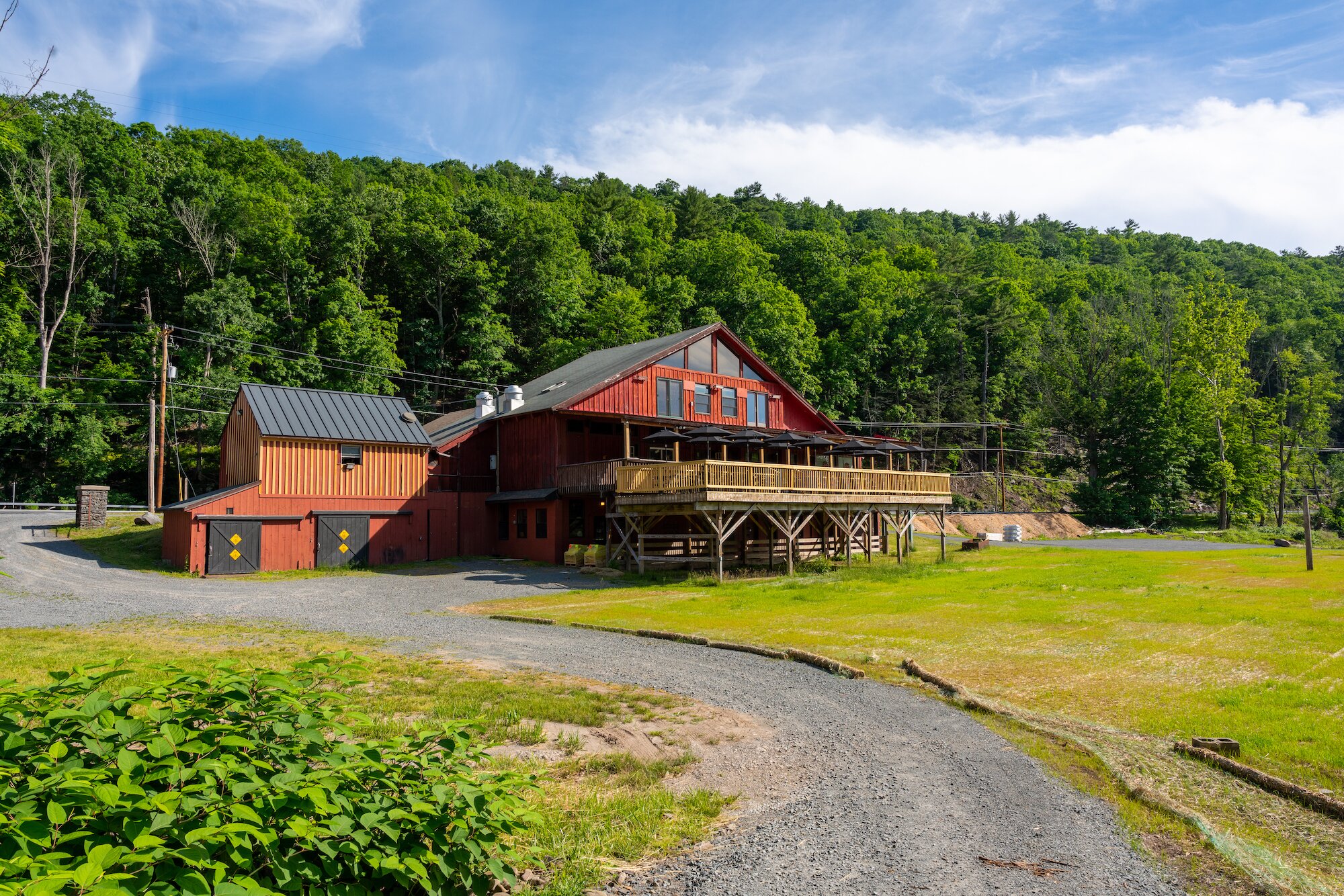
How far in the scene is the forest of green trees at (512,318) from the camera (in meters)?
42.9

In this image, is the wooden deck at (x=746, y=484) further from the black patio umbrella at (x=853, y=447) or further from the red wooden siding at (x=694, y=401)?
the red wooden siding at (x=694, y=401)

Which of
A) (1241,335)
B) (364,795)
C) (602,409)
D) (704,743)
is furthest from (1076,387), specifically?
(364,795)

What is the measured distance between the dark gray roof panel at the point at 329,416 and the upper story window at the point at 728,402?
11772 mm

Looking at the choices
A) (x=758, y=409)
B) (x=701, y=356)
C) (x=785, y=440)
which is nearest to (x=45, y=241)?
(x=701, y=356)

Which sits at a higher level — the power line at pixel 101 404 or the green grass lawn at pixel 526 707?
the power line at pixel 101 404

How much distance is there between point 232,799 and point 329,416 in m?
27.6

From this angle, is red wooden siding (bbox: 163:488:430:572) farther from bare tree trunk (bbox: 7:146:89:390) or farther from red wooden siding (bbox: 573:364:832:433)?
bare tree trunk (bbox: 7:146:89:390)

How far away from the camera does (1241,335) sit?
186ft

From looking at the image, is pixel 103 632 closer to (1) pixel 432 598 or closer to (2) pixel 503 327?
(1) pixel 432 598

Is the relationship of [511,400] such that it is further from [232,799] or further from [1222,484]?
[1222,484]

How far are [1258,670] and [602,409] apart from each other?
22.2 meters

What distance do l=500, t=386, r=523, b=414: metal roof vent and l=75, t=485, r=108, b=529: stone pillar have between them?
49.2 ft

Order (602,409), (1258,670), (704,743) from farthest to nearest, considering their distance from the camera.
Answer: (602,409) → (1258,670) → (704,743)

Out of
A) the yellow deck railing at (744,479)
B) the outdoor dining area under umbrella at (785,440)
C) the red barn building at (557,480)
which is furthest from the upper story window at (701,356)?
the yellow deck railing at (744,479)
